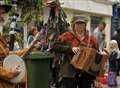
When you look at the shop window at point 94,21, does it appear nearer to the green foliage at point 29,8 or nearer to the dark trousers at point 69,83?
the green foliage at point 29,8

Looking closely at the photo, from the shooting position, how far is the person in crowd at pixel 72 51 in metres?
8.10

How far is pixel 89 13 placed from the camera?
30.3 meters

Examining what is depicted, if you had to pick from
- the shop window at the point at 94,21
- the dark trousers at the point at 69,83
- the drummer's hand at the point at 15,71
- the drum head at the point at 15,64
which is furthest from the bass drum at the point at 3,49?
the shop window at the point at 94,21

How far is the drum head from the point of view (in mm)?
6148

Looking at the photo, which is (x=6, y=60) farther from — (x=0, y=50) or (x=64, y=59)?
(x=64, y=59)

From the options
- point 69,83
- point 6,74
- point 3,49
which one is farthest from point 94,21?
point 6,74

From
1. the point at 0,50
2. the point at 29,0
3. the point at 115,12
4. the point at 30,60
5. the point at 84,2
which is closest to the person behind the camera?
the point at 0,50

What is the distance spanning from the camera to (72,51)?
8.05 meters

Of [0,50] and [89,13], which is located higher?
[0,50]

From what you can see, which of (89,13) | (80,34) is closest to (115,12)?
(89,13)

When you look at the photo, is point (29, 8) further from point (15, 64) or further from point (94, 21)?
point (94, 21)

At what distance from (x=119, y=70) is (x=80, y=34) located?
7.28 m

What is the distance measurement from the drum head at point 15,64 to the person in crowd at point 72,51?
71.9 inches

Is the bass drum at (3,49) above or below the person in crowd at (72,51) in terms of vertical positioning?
above
